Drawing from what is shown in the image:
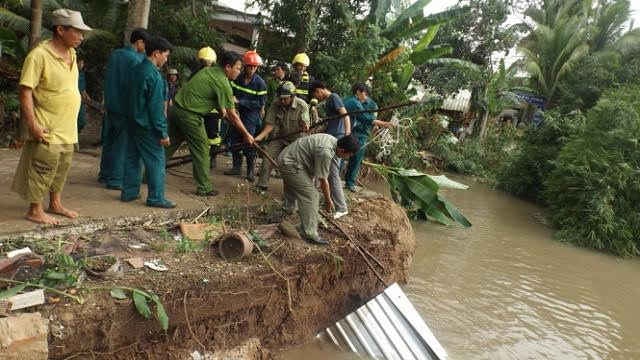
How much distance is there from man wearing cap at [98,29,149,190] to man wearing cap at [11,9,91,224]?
0.92 metres

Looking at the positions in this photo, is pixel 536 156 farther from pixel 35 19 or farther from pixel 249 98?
pixel 35 19

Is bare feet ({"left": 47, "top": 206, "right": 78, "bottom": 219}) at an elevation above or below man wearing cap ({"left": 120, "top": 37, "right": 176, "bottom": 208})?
below

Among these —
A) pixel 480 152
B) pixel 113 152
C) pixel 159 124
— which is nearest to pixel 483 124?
pixel 480 152

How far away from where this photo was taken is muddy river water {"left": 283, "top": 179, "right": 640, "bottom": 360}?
192 inches

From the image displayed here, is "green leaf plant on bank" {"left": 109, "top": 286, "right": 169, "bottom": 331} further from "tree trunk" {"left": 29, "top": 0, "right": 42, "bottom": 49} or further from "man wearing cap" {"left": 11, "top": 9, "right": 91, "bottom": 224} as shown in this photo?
"tree trunk" {"left": 29, "top": 0, "right": 42, "bottom": 49}

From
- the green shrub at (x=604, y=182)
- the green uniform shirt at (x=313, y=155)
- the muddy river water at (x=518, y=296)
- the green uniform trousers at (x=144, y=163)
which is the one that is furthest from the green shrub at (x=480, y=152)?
the green uniform trousers at (x=144, y=163)

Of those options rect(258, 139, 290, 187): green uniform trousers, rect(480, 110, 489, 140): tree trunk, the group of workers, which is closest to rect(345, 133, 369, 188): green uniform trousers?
the group of workers

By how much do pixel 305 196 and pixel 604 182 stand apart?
24.9 ft

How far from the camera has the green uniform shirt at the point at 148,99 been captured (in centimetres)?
393

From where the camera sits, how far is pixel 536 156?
1226cm

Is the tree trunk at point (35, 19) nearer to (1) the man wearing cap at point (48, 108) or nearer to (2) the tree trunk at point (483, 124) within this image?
(1) the man wearing cap at point (48, 108)

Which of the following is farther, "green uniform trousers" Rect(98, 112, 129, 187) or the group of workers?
"green uniform trousers" Rect(98, 112, 129, 187)

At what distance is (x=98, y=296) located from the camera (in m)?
2.81

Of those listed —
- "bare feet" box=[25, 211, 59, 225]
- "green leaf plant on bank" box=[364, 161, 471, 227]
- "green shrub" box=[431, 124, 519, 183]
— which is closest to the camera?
"bare feet" box=[25, 211, 59, 225]
